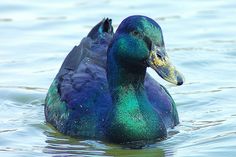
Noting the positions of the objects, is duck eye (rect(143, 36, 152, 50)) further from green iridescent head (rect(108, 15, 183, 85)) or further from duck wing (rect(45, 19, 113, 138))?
duck wing (rect(45, 19, 113, 138))

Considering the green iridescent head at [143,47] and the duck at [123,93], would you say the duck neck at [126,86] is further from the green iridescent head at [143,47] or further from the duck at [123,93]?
the green iridescent head at [143,47]

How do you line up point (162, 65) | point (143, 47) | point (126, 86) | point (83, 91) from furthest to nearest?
point (83, 91), point (126, 86), point (143, 47), point (162, 65)

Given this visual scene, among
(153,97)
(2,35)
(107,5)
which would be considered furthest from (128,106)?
(107,5)

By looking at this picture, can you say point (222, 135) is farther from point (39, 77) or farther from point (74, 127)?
point (39, 77)

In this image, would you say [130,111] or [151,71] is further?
[151,71]

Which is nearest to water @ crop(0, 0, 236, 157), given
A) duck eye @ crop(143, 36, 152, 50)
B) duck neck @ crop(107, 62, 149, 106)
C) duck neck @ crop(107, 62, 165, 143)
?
duck neck @ crop(107, 62, 165, 143)

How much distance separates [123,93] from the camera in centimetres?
1245

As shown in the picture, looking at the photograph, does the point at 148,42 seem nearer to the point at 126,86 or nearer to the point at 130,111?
the point at 126,86

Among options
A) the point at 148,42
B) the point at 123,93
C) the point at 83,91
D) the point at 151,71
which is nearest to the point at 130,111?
the point at 123,93

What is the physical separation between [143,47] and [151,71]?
14.2ft

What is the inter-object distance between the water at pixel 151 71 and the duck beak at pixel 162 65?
0.91 meters

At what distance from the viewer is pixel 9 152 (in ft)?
40.3

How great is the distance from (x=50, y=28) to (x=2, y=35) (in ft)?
3.25

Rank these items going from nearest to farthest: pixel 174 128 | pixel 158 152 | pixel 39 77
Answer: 1. pixel 158 152
2. pixel 174 128
3. pixel 39 77
